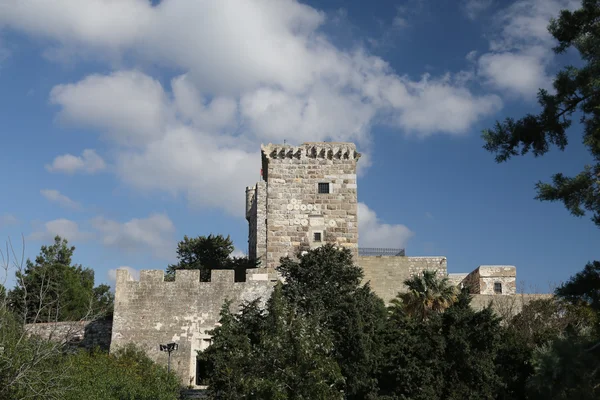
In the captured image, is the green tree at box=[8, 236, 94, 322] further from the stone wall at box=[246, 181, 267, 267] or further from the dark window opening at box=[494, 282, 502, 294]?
the dark window opening at box=[494, 282, 502, 294]

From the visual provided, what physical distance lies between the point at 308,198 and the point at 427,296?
19.7 feet

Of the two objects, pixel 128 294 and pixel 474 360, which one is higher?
pixel 128 294

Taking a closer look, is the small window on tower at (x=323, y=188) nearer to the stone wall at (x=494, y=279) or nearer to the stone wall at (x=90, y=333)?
the stone wall at (x=494, y=279)

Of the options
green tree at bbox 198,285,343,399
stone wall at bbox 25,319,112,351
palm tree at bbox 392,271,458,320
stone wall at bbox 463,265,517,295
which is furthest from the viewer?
stone wall at bbox 463,265,517,295

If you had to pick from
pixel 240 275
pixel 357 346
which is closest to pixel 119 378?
→ pixel 357 346

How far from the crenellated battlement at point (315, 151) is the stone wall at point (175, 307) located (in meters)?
5.14

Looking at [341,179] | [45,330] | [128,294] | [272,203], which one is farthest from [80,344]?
[341,179]

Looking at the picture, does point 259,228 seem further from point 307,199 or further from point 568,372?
point 568,372

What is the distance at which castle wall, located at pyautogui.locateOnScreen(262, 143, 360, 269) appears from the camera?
25266 mm

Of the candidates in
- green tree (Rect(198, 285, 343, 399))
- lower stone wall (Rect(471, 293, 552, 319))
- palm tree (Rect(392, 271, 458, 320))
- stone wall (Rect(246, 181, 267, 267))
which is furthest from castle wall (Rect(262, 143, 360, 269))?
green tree (Rect(198, 285, 343, 399))

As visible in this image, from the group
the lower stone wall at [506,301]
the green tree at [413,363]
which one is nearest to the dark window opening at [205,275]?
the lower stone wall at [506,301]

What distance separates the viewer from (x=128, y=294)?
78.8 feet

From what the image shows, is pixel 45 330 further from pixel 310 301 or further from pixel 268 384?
pixel 268 384

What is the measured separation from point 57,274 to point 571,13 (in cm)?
2688
